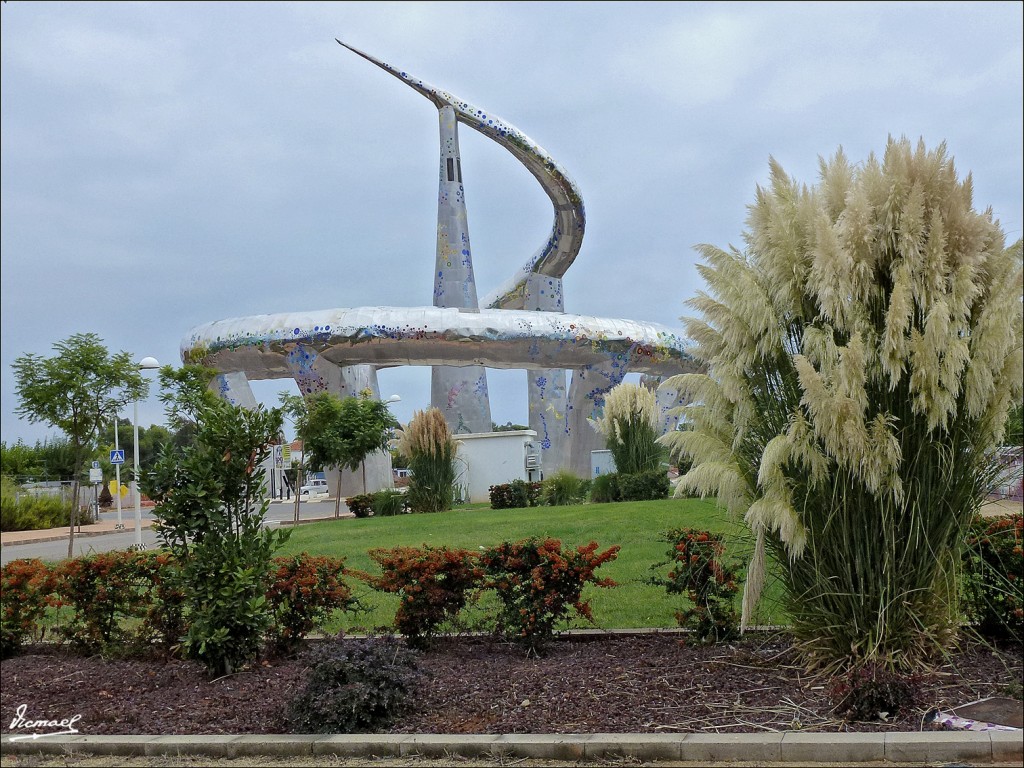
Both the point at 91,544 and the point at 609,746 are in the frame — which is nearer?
the point at 609,746

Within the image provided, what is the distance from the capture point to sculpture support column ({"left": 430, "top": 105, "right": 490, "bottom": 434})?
86.2ft

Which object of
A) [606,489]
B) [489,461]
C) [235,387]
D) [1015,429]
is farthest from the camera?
[235,387]

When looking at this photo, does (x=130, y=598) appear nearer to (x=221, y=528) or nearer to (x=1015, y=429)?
(x=221, y=528)

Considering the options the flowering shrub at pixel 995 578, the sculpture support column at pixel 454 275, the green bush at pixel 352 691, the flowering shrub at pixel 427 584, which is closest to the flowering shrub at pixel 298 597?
the flowering shrub at pixel 427 584

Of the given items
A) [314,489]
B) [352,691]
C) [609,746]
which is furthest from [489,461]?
[314,489]

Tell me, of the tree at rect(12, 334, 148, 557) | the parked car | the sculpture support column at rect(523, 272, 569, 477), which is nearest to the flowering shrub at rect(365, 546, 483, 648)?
the tree at rect(12, 334, 148, 557)

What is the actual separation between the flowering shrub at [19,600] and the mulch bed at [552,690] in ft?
1.26

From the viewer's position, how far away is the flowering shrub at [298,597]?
4.96 metres

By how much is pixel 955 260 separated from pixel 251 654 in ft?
12.4

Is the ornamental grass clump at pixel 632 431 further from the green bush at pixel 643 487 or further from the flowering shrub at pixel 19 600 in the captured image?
the flowering shrub at pixel 19 600

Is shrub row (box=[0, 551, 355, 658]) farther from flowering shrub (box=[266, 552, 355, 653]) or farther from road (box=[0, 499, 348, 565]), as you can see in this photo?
road (box=[0, 499, 348, 565])

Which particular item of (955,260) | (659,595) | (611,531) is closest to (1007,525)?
(955,260)

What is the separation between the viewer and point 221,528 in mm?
4824

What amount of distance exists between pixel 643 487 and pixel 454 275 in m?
13.0
